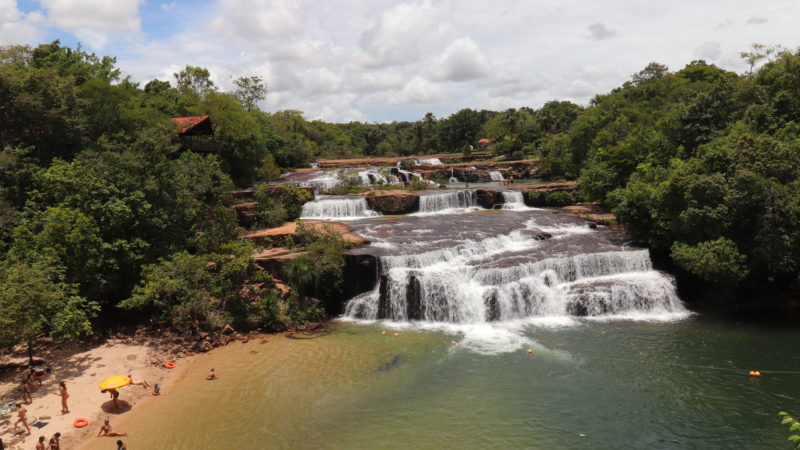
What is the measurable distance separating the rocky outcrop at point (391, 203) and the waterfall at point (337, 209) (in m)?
0.44

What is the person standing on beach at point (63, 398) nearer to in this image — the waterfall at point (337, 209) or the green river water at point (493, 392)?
the green river water at point (493, 392)

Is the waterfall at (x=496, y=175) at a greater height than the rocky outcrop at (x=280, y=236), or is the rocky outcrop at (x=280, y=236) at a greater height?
the waterfall at (x=496, y=175)

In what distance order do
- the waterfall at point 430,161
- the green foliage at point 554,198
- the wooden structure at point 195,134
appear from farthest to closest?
the waterfall at point 430,161 → the green foliage at point 554,198 → the wooden structure at point 195,134

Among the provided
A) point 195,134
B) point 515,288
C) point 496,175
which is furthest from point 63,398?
point 496,175

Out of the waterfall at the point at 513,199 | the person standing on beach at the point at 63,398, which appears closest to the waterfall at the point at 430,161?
the waterfall at the point at 513,199

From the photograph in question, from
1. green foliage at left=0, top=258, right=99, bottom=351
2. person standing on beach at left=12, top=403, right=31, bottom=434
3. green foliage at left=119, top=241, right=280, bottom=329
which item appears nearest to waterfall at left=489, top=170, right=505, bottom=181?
green foliage at left=119, top=241, right=280, bottom=329

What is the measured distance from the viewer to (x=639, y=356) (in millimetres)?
16375

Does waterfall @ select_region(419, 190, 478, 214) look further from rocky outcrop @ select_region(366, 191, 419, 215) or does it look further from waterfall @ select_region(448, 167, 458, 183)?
waterfall @ select_region(448, 167, 458, 183)

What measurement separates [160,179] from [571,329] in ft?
63.3

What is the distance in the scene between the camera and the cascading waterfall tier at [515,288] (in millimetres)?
20438

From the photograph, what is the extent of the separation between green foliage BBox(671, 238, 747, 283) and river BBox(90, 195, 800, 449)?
1.94m

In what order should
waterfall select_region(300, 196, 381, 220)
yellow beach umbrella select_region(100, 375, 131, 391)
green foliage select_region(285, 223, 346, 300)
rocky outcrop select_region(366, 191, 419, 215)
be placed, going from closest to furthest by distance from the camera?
1. yellow beach umbrella select_region(100, 375, 131, 391)
2. green foliage select_region(285, 223, 346, 300)
3. waterfall select_region(300, 196, 381, 220)
4. rocky outcrop select_region(366, 191, 419, 215)

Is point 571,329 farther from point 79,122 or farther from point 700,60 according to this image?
point 700,60

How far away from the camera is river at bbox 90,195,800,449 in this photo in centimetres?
1259
